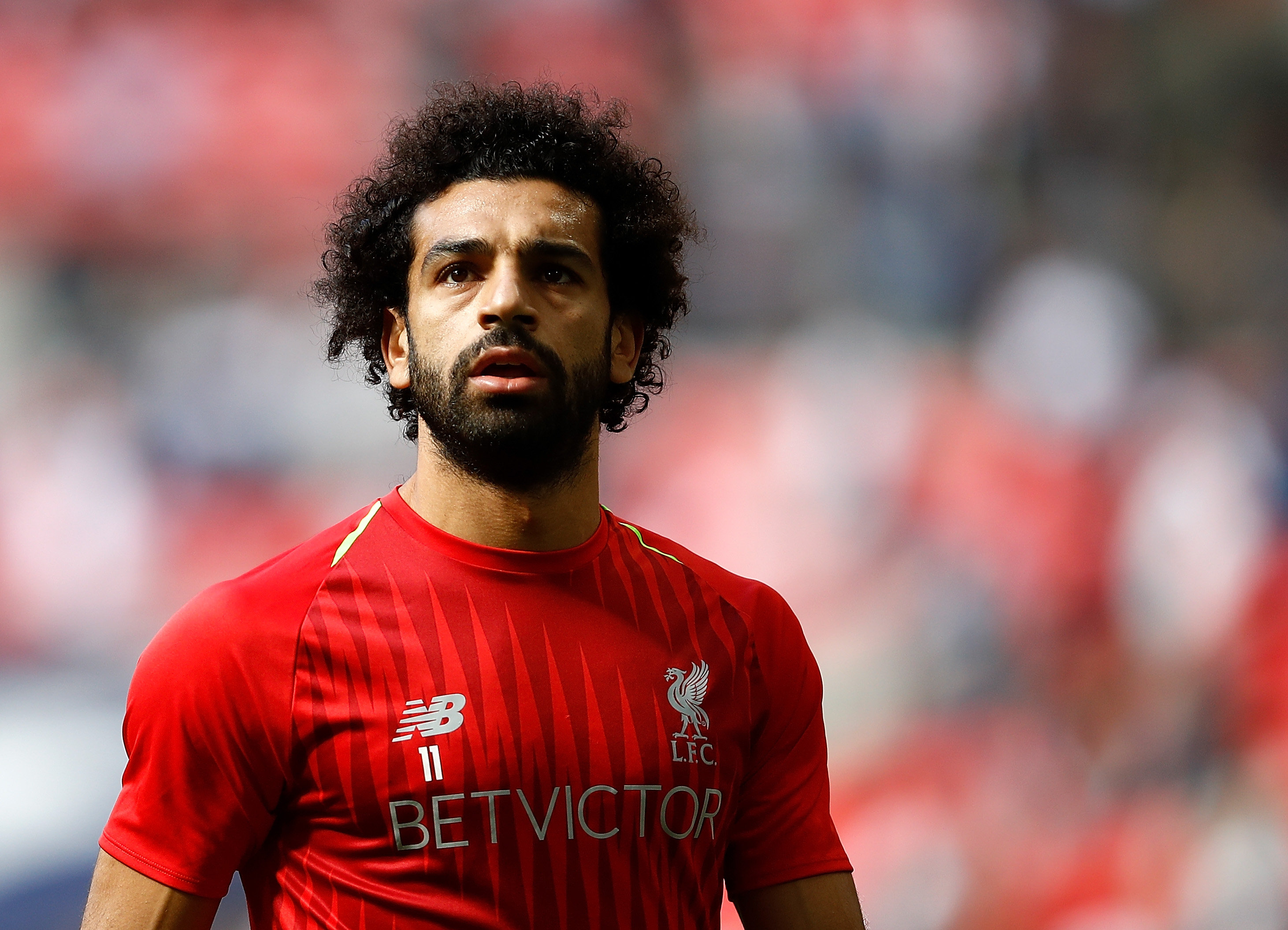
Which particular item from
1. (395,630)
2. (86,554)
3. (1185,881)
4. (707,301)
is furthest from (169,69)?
(1185,881)

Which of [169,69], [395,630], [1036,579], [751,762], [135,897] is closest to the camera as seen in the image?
[135,897]

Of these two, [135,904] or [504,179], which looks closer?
[135,904]

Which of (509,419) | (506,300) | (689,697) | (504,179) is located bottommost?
(689,697)

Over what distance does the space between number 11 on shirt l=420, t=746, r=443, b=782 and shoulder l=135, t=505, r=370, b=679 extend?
174 millimetres

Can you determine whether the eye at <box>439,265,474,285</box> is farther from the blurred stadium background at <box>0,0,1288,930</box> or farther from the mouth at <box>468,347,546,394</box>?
the blurred stadium background at <box>0,0,1288,930</box>

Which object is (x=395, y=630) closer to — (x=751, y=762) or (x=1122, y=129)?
(x=751, y=762)

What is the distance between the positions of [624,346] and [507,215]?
259 mm

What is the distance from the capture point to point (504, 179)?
152 cm

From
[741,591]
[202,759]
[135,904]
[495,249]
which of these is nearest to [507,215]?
[495,249]

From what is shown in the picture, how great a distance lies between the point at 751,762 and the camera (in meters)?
1.48

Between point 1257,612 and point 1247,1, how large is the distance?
5.51 ft

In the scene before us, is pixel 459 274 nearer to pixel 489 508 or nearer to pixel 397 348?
pixel 397 348

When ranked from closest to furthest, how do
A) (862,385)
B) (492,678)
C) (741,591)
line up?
(492,678)
(741,591)
(862,385)

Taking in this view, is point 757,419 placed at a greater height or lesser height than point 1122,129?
lesser
